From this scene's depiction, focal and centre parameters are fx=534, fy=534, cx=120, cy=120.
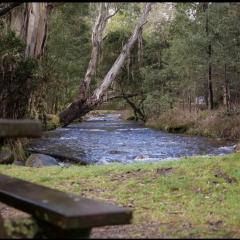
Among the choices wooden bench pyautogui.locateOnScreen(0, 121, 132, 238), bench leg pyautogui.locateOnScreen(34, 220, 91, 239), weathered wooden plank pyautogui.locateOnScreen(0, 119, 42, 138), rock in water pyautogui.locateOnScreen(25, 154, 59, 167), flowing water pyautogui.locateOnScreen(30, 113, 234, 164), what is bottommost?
flowing water pyautogui.locateOnScreen(30, 113, 234, 164)

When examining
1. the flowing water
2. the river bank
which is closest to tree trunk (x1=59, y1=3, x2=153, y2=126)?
the river bank

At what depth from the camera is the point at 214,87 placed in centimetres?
3422

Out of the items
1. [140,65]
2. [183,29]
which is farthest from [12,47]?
[140,65]

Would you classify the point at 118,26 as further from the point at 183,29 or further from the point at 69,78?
the point at 183,29

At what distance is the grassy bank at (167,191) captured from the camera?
5809 mm

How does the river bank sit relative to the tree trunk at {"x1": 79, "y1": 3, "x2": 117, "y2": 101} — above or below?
below

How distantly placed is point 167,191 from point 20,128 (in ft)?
15.4

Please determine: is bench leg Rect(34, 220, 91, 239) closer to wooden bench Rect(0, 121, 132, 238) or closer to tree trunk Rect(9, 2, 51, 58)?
wooden bench Rect(0, 121, 132, 238)

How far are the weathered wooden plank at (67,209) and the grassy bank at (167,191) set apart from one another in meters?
1.49

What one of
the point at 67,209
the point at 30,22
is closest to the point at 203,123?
the point at 30,22

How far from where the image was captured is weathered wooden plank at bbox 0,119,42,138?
3.64 m

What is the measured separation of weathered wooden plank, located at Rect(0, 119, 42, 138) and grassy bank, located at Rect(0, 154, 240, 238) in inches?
73.2

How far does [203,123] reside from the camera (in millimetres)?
27781

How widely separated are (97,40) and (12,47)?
54.4 feet
